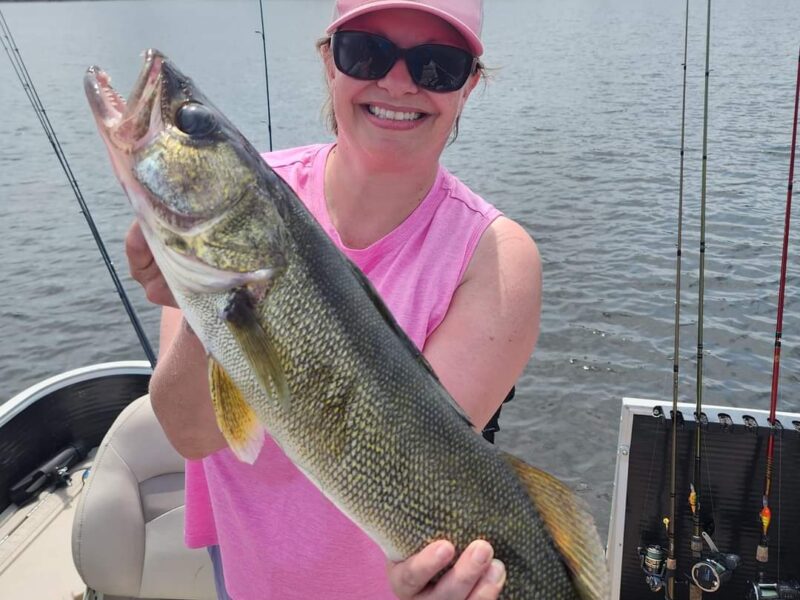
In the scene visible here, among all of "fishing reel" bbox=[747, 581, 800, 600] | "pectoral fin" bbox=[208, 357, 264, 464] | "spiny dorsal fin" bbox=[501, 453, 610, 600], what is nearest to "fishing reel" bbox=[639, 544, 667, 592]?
"fishing reel" bbox=[747, 581, 800, 600]

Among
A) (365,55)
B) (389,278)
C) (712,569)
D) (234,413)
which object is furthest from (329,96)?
(712,569)

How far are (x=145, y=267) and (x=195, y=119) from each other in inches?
16.5

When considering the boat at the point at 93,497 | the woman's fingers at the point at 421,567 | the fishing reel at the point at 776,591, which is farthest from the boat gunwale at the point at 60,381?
the fishing reel at the point at 776,591

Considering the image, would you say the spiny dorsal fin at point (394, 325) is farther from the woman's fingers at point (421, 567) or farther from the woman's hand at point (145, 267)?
the woman's hand at point (145, 267)

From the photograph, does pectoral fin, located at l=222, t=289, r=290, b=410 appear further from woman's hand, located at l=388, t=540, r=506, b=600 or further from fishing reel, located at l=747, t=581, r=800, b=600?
fishing reel, located at l=747, t=581, r=800, b=600

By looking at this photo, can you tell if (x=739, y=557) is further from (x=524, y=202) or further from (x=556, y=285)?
(x=524, y=202)

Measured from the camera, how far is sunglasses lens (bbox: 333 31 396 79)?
209 cm

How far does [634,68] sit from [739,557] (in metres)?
23.1

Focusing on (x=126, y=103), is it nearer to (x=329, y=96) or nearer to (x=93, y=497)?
(x=329, y=96)

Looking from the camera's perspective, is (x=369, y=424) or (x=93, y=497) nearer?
(x=369, y=424)

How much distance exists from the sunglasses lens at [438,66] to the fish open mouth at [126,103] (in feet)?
2.32

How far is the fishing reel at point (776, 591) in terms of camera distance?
3967 mm

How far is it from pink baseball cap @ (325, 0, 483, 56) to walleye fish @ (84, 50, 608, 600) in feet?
1.74

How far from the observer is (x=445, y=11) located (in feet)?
6.66
